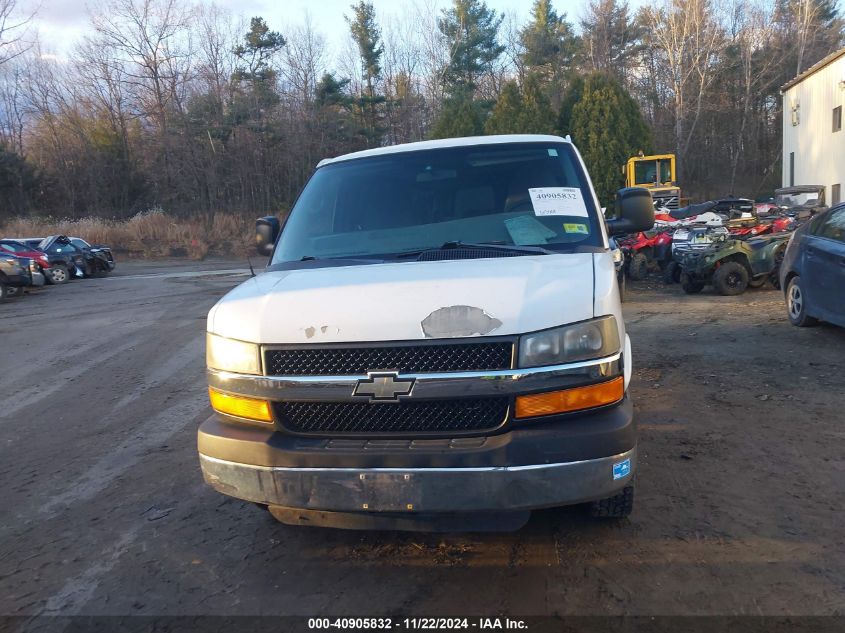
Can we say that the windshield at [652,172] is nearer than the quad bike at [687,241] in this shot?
No

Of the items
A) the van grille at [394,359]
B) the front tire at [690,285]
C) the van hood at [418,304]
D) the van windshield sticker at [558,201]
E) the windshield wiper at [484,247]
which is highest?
the van windshield sticker at [558,201]

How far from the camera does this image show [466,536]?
3.55 metres

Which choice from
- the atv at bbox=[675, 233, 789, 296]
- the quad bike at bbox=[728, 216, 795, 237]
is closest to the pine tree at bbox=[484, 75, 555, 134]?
the quad bike at bbox=[728, 216, 795, 237]

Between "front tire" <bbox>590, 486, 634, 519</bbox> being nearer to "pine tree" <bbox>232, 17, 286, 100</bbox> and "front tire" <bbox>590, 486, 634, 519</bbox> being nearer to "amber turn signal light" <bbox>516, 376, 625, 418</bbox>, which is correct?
"amber turn signal light" <bbox>516, 376, 625, 418</bbox>

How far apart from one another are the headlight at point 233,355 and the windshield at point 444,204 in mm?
1025

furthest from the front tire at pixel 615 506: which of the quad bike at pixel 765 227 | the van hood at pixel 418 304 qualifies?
the quad bike at pixel 765 227

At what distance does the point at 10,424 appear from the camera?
641cm

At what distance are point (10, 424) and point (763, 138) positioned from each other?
169ft

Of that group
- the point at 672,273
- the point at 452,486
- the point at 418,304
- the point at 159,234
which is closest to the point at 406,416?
the point at 452,486

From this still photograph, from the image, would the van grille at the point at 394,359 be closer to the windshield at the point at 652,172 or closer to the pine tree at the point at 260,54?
the windshield at the point at 652,172

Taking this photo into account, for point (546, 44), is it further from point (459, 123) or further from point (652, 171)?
point (652, 171)

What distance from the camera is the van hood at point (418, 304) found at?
283 centimetres

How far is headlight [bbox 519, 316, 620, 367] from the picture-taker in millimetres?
2811

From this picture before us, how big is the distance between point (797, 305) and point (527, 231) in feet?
21.1
